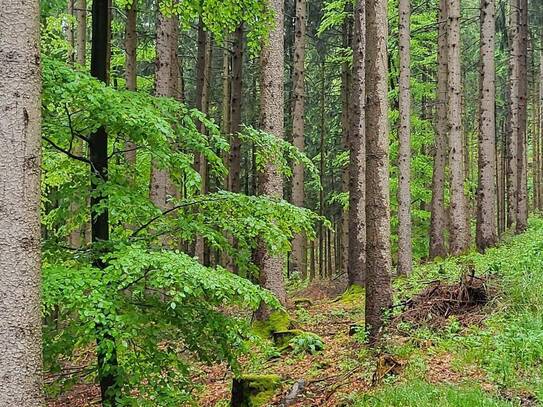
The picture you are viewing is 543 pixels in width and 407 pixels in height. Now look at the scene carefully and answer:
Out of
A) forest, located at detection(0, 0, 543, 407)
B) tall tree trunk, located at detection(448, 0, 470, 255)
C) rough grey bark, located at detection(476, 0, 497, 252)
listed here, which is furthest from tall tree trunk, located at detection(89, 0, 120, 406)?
rough grey bark, located at detection(476, 0, 497, 252)

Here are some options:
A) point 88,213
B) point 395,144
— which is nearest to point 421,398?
point 88,213

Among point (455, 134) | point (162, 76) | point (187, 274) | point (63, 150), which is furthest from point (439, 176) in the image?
point (187, 274)

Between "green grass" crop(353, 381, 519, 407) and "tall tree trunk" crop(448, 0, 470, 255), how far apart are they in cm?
1054

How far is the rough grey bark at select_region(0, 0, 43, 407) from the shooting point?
3812mm

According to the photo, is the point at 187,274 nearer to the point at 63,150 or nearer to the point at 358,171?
the point at 63,150

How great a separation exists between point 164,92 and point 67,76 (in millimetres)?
6491

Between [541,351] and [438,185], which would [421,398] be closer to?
[541,351]

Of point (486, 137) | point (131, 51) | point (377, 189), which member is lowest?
point (377, 189)

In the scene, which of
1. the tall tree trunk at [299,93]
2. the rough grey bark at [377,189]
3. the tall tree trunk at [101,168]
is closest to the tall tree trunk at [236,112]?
the tall tree trunk at [299,93]

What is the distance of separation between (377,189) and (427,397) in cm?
328

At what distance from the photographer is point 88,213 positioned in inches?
223

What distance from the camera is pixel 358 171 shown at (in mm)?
13562

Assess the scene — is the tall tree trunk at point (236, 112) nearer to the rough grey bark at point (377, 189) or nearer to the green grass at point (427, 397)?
the rough grey bark at point (377, 189)

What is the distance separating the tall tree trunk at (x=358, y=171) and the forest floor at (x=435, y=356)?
2959 millimetres
